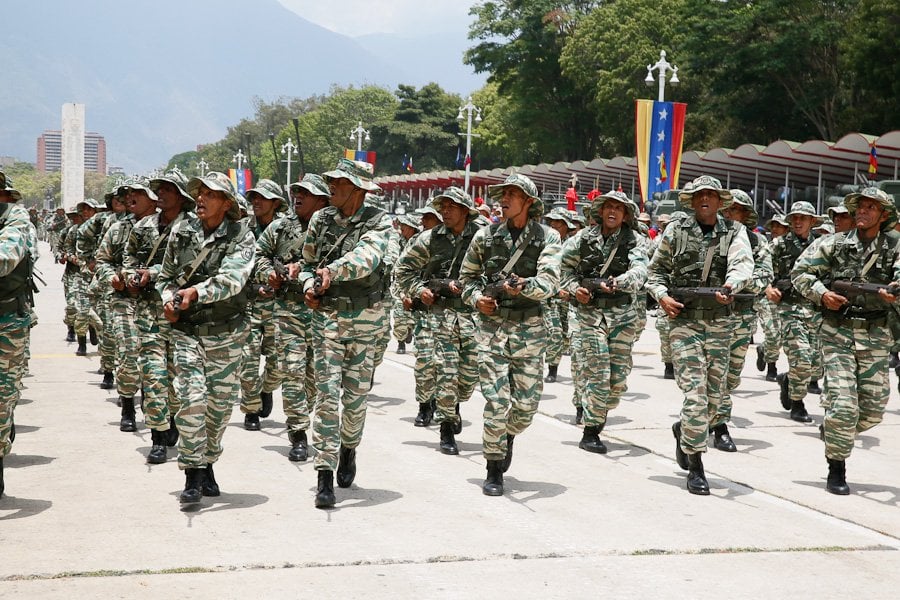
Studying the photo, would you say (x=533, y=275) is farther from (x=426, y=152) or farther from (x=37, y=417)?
(x=426, y=152)

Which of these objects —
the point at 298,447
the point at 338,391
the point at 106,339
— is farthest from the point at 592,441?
the point at 106,339

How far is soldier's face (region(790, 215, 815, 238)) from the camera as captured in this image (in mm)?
12078

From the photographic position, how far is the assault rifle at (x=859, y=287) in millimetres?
7922

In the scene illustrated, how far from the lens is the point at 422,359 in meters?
10.6

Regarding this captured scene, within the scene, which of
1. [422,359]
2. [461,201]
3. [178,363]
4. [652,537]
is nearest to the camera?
[652,537]

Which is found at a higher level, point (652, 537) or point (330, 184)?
point (330, 184)

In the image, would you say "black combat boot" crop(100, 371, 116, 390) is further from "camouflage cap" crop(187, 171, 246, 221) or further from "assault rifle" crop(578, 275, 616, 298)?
"assault rifle" crop(578, 275, 616, 298)

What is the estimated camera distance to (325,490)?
23.7 ft

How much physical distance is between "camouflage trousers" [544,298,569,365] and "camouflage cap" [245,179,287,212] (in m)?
3.78

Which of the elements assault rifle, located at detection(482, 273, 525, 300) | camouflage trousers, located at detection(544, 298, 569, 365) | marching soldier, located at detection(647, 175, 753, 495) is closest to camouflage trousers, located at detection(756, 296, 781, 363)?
camouflage trousers, located at detection(544, 298, 569, 365)

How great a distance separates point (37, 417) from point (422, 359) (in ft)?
12.2

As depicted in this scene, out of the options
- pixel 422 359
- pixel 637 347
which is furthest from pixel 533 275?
pixel 637 347

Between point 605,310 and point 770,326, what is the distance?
15.1 ft

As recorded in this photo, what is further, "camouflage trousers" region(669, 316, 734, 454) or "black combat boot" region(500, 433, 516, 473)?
"camouflage trousers" region(669, 316, 734, 454)
